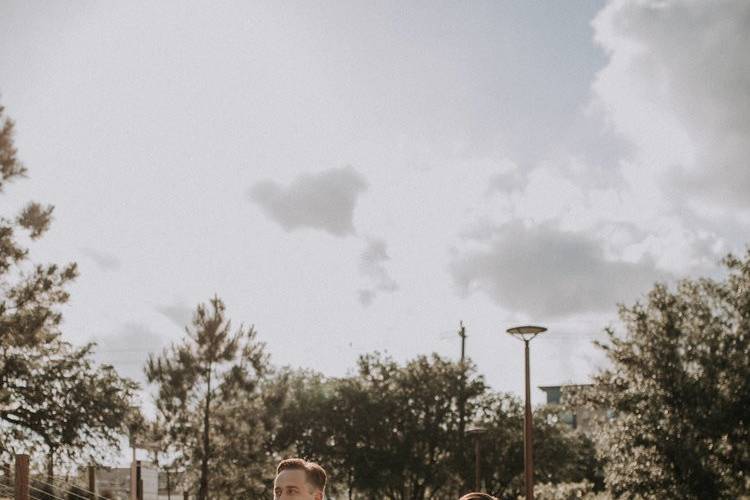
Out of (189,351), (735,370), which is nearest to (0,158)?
(189,351)

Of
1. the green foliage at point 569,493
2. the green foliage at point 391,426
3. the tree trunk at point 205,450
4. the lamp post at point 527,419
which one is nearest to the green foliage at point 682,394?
the green foliage at point 569,493

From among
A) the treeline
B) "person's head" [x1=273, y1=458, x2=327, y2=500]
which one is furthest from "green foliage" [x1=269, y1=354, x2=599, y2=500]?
"person's head" [x1=273, y1=458, x2=327, y2=500]

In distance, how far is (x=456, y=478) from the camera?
1725 inches

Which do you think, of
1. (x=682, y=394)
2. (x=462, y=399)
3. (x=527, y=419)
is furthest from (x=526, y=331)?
(x=462, y=399)

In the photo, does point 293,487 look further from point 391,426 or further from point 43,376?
point 391,426

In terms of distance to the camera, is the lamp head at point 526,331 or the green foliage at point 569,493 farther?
the green foliage at point 569,493

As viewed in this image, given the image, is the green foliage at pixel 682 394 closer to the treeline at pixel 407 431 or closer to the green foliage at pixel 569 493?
the green foliage at pixel 569 493

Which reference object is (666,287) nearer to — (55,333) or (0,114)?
(55,333)

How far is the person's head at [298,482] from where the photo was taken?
4.87 meters

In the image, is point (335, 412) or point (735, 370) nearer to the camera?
point (735, 370)

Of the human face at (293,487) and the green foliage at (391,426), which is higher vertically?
the human face at (293,487)

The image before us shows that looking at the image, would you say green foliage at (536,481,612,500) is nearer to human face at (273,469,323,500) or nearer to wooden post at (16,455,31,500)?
wooden post at (16,455,31,500)

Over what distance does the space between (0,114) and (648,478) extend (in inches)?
863

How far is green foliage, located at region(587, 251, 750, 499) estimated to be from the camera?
70.6ft
